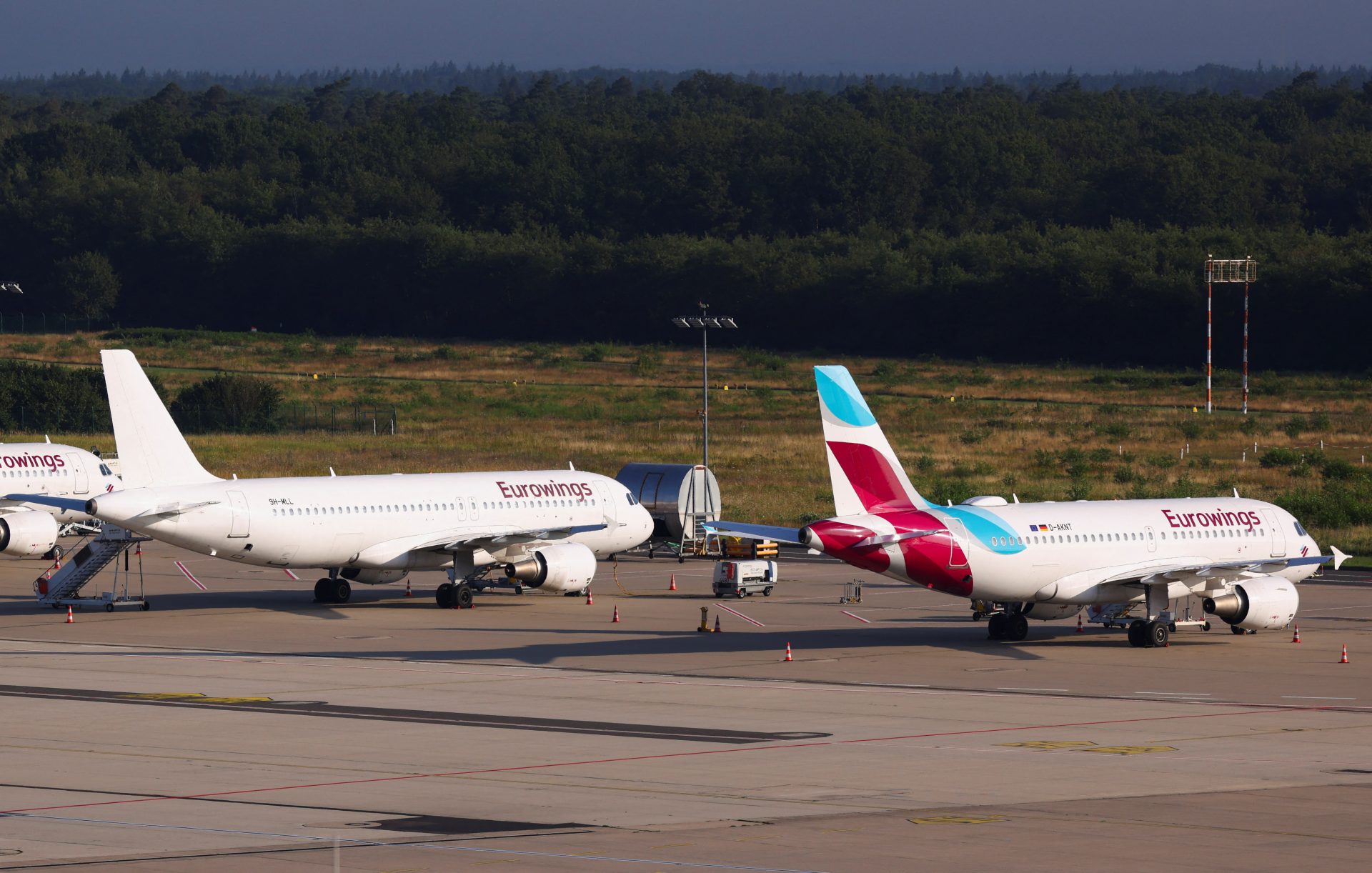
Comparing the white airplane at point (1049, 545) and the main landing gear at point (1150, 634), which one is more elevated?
the white airplane at point (1049, 545)

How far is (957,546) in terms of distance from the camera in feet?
142

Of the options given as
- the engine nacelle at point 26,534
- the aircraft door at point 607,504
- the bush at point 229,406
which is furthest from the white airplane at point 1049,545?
the bush at point 229,406

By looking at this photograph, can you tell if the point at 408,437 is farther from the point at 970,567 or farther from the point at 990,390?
the point at 970,567

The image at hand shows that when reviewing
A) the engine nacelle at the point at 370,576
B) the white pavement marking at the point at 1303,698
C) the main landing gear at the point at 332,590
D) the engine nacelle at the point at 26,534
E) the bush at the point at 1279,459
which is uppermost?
the bush at the point at 1279,459

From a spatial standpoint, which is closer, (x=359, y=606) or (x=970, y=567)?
(x=970, y=567)

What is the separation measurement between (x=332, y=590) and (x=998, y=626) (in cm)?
2030

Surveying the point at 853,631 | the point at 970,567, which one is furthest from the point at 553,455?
the point at 970,567

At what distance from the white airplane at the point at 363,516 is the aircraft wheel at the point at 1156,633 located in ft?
55.0

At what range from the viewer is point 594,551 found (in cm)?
5994

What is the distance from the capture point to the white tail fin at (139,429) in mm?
50062

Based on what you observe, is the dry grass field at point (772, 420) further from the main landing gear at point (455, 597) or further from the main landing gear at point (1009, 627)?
the main landing gear at point (1009, 627)

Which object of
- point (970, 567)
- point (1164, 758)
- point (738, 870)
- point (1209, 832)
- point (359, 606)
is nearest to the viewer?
point (738, 870)

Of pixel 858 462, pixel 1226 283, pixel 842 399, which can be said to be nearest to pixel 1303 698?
pixel 858 462

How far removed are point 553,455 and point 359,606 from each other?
133 feet
